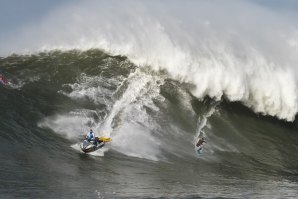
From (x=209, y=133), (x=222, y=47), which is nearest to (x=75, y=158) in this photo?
(x=209, y=133)

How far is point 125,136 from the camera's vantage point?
2066 centimetres

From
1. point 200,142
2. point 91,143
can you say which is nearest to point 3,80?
point 91,143

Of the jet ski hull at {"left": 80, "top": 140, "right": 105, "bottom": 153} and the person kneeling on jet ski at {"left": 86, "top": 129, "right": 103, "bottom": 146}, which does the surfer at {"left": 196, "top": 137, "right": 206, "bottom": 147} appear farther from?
the jet ski hull at {"left": 80, "top": 140, "right": 105, "bottom": 153}

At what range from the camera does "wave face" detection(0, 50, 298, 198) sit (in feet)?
52.1

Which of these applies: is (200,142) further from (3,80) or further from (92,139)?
(3,80)

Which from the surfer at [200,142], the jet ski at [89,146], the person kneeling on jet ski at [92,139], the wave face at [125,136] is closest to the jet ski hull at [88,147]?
the jet ski at [89,146]

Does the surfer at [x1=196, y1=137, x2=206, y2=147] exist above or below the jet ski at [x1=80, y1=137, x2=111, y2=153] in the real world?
above

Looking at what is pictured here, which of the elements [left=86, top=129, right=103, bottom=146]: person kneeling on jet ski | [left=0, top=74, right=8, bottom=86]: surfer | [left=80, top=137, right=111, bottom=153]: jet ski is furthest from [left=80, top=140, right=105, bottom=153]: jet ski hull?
[left=0, top=74, right=8, bottom=86]: surfer

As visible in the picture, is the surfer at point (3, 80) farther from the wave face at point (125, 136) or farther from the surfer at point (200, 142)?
the surfer at point (200, 142)

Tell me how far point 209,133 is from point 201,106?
218 cm

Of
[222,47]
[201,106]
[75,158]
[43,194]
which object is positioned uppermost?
[222,47]

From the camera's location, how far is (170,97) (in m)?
23.9

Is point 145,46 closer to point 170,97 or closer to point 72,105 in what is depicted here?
point 170,97

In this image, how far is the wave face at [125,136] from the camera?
52.1 feet
